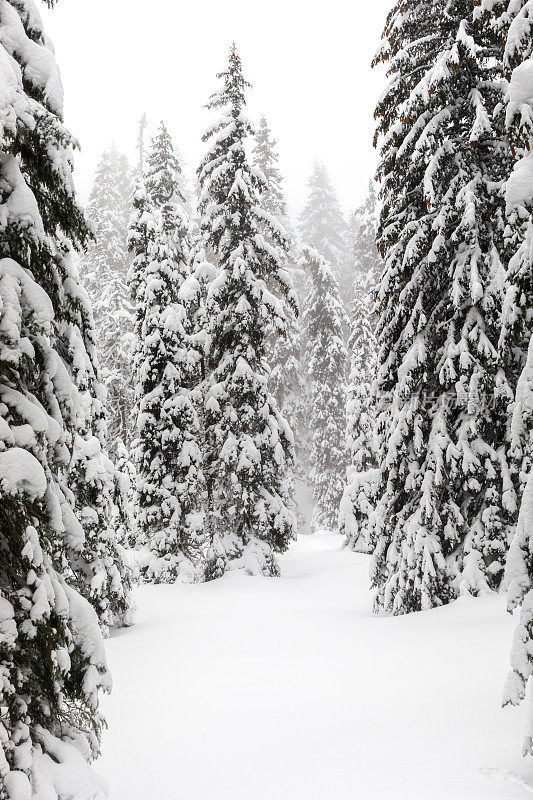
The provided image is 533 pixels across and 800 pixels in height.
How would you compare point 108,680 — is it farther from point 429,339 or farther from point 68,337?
point 429,339

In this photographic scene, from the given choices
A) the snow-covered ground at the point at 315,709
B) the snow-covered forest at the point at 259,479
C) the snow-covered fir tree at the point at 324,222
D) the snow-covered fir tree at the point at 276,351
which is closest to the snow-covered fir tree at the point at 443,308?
the snow-covered forest at the point at 259,479

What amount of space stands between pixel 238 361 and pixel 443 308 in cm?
713

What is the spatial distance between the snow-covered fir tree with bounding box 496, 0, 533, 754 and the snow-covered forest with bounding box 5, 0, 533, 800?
2 cm

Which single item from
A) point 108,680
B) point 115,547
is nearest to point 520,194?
point 108,680

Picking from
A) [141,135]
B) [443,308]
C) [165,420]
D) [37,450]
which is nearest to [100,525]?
[37,450]

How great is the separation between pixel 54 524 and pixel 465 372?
7471 mm

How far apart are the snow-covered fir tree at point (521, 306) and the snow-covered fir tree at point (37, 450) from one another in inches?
137

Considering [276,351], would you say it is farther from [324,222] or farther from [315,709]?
[315,709]

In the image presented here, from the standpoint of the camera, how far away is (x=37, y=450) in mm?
3939

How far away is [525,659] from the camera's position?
4.88m

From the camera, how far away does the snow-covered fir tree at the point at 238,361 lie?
16297 millimetres

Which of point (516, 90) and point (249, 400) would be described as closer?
point (516, 90)

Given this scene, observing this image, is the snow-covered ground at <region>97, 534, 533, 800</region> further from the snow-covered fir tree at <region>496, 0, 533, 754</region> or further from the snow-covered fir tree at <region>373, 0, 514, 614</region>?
the snow-covered fir tree at <region>373, 0, 514, 614</region>

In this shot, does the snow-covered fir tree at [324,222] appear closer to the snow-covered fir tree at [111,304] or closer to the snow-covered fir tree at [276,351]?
the snow-covered fir tree at [276,351]
